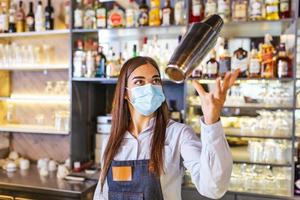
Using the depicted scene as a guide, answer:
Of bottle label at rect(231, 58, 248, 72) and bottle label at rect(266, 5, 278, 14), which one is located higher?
bottle label at rect(266, 5, 278, 14)

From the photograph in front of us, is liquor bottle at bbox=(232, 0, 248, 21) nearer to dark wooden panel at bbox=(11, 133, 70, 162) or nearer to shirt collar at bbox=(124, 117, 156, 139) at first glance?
shirt collar at bbox=(124, 117, 156, 139)

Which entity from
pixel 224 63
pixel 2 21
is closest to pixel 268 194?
pixel 224 63

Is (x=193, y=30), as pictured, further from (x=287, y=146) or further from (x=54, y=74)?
(x=54, y=74)

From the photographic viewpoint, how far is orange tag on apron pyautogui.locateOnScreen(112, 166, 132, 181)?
1.34m

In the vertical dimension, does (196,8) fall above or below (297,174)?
above

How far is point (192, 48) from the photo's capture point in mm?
961

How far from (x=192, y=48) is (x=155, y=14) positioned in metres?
1.59

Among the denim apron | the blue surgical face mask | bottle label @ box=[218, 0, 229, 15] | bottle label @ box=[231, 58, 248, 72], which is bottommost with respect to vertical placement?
the denim apron

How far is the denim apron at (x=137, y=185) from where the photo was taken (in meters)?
1.29

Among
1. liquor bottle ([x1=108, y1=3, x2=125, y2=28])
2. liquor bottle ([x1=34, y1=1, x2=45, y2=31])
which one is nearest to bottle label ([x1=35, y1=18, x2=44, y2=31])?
liquor bottle ([x1=34, y1=1, x2=45, y2=31])

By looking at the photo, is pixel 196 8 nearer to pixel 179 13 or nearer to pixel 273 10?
pixel 179 13

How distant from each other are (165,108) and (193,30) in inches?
21.7

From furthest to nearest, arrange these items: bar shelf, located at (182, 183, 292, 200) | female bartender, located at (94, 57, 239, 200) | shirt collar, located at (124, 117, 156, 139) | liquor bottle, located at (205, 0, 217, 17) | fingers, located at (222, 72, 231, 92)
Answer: liquor bottle, located at (205, 0, 217, 17)
bar shelf, located at (182, 183, 292, 200)
shirt collar, located at (124, 117, 156, 139)
female bartender, located at (94, 57, 239, 200)
fingers, located at (222, 72, 231, 92)

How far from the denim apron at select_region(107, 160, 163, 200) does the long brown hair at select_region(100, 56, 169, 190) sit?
0.04 meters
